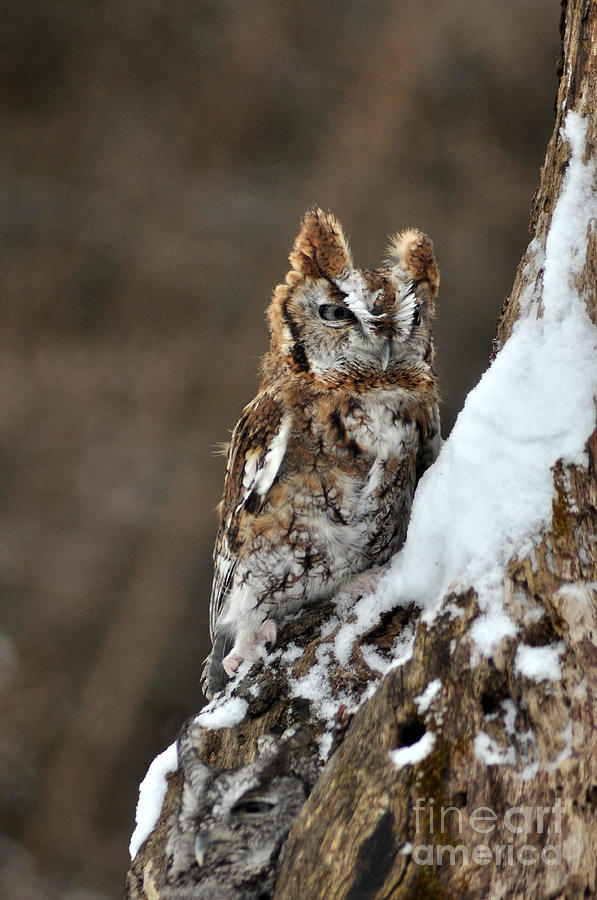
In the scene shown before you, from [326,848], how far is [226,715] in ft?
1.62

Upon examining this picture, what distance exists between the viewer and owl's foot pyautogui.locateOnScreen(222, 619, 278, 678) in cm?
148

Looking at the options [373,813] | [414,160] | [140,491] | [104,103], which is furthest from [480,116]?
[373,813]

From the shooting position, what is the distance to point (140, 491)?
227 centimetres

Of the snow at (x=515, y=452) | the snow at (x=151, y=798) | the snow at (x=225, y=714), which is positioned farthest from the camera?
the snow at (x=225, y=714)

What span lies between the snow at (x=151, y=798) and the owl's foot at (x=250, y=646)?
0.62 ft

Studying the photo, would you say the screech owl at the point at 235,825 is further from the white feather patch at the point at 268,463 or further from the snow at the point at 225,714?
the white feather patch at the point at 268,463

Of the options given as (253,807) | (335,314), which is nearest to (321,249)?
(335,314)

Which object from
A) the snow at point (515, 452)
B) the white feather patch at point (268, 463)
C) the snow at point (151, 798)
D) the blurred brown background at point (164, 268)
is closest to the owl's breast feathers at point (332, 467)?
the white feather patch at point (268, 463)

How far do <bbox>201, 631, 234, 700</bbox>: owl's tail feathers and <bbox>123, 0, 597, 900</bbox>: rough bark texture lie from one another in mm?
704

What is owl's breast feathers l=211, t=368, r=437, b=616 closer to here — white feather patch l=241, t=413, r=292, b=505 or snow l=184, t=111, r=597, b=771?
white feather patch l=241, t=413, r=292, b=505

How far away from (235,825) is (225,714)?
319mm

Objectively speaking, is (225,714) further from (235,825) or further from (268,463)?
(268,463)

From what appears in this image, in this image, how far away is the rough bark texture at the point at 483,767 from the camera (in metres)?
0.81

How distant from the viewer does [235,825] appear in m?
1.06
